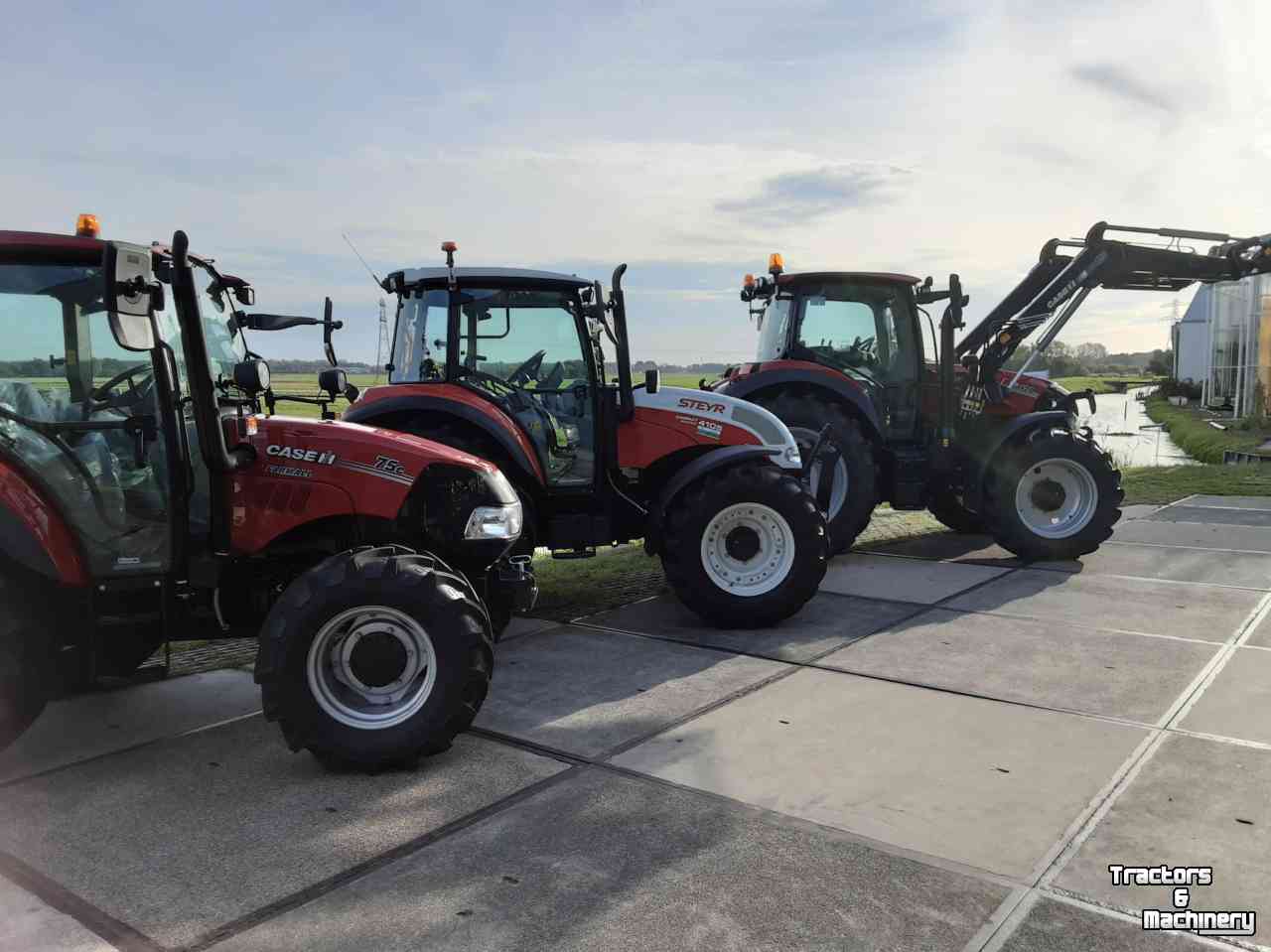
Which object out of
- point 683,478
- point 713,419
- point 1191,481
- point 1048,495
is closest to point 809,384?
point 713,419

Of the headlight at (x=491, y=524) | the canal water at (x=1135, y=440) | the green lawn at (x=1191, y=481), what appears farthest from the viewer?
the canal water at (x=1135, y=440)

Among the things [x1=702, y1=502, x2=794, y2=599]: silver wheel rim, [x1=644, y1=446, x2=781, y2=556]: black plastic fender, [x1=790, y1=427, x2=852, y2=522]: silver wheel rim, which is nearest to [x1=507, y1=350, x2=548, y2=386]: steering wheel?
[x1=644, y1=446, x2=781, y2=556]: black plastic fender

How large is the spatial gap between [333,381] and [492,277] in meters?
1.74

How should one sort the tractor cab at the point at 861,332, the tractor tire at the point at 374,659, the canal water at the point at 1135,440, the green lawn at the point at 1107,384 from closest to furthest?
the tractor tire at the point at 374,659
the tractor cab at the point at 861,332
the canal water at the point at 1135,440
the green lawn at the point at 1107,384

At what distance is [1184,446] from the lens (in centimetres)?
2194

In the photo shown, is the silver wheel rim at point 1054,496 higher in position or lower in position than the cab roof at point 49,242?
lower

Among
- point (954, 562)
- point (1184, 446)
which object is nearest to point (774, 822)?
point (954, 562)

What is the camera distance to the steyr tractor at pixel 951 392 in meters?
8.42

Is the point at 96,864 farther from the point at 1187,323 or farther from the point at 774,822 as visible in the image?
the point at 1187,323

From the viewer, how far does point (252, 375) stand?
4.04 meters

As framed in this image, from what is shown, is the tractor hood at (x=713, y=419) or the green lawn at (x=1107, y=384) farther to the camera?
the green lawn at (x=1107, y=384)

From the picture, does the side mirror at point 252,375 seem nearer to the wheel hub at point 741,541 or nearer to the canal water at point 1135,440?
the wheel hub at point 741,541

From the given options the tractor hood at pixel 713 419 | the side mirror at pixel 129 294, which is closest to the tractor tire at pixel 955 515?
the tractor hood at pixel 713 419

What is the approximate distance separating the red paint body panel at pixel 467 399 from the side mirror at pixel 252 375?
2070 millimetres
